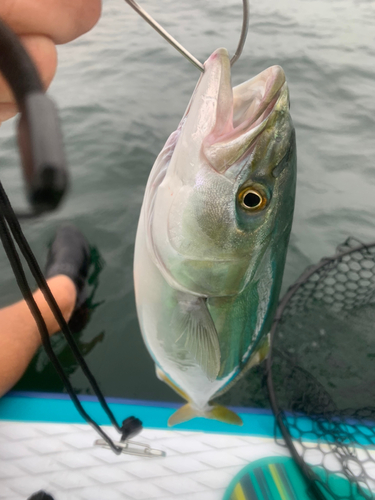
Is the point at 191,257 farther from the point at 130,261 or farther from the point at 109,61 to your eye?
the point at 109,61

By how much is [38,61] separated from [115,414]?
1.72 m

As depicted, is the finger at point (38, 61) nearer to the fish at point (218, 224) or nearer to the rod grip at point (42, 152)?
the rod grip at point (42, 152)

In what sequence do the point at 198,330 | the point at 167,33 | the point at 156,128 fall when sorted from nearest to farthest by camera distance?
the point at 167,33
the point at 198,330
the point at 156,128

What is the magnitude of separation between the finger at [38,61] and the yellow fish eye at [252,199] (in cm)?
60

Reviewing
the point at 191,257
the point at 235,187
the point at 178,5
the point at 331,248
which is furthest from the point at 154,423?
the point at 178,5

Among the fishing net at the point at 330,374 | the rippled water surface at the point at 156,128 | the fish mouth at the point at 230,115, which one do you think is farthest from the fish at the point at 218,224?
the fishing net at the point at 330,374

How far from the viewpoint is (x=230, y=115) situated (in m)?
1.03

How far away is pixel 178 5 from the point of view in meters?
6.78

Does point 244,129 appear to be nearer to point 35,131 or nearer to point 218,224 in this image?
point 218,224

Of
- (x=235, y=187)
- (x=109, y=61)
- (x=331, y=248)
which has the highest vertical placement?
(x=109, y=61)

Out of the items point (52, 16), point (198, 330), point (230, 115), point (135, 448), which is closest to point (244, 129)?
point (230, 115)

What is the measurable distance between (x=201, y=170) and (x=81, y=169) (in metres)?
2.56

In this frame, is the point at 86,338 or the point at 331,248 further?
the point at 331,248

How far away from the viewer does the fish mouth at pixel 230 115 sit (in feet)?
3.27
